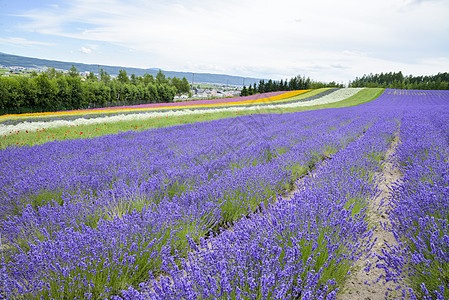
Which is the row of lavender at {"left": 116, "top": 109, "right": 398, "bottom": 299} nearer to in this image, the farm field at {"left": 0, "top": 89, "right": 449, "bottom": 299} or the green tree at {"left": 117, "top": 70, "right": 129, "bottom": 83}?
the farm field at {"left": 0, "top": 89, "right": 449, "bottom": 299}

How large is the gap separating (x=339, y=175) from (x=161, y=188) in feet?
7.85

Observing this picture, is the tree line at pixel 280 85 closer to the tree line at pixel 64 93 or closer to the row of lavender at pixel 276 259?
the tree line at pixel 64 93

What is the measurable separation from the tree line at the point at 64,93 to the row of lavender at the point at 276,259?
15631mm

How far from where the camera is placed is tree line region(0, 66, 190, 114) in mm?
16312

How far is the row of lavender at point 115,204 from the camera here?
1784 mm

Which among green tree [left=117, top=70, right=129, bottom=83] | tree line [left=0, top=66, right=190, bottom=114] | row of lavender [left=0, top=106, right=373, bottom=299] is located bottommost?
row of lavender [left=0, top=106, right=373, bottom=299]

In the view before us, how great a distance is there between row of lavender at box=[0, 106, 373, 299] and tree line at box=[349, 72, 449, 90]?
57588mm

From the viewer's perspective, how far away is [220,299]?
1.36 meters

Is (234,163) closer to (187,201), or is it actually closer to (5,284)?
(187,201)

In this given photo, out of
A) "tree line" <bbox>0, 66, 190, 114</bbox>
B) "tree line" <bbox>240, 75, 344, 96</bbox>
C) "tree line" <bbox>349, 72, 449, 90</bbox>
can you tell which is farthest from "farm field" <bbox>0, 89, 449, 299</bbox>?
"tree line" <bbox>349, 72, 449, 90</bbox>

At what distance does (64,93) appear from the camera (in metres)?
25.7

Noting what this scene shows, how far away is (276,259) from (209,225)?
1.52 metres

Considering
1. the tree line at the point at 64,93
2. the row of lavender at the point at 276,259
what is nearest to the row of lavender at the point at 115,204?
the row of lavender at the point at 276,259

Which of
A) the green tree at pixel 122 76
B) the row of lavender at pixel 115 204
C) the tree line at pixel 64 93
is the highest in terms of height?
the green tree at pixel 122 76
